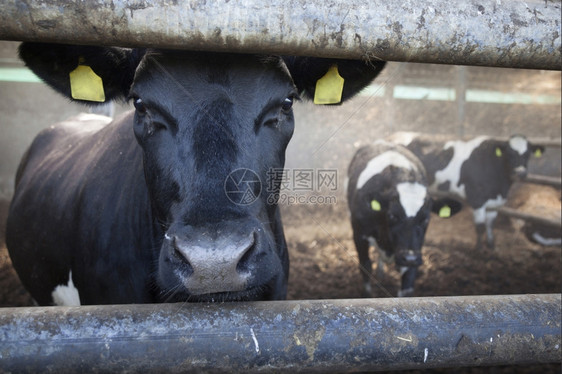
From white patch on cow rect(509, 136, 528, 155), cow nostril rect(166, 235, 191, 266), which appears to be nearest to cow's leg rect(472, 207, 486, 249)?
white patch on cow rect(509, 136, 528, 155)

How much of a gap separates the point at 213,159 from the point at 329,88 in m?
0.76

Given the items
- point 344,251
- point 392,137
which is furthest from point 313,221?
point 392,137

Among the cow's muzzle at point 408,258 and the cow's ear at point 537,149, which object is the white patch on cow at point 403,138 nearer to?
the cow's ear at point 537,149

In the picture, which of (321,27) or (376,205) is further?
(376,205)

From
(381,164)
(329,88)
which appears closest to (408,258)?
(381,164)

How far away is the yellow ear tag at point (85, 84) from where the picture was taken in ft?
5.56

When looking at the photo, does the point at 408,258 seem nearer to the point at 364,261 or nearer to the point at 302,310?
the point at 364,261

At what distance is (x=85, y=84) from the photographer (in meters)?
1.73

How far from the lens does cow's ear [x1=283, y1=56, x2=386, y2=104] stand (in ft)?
5.68

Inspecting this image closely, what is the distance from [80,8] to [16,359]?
0.83m

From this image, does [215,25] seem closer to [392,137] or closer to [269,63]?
[269,63]

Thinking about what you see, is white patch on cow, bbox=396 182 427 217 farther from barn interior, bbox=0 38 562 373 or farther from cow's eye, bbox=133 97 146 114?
cow's eye, bbox=133 97 146 114

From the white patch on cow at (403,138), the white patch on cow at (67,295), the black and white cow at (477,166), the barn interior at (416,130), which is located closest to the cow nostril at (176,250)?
the white patch on cow at (67,295)

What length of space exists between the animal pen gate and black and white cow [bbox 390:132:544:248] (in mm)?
6115
